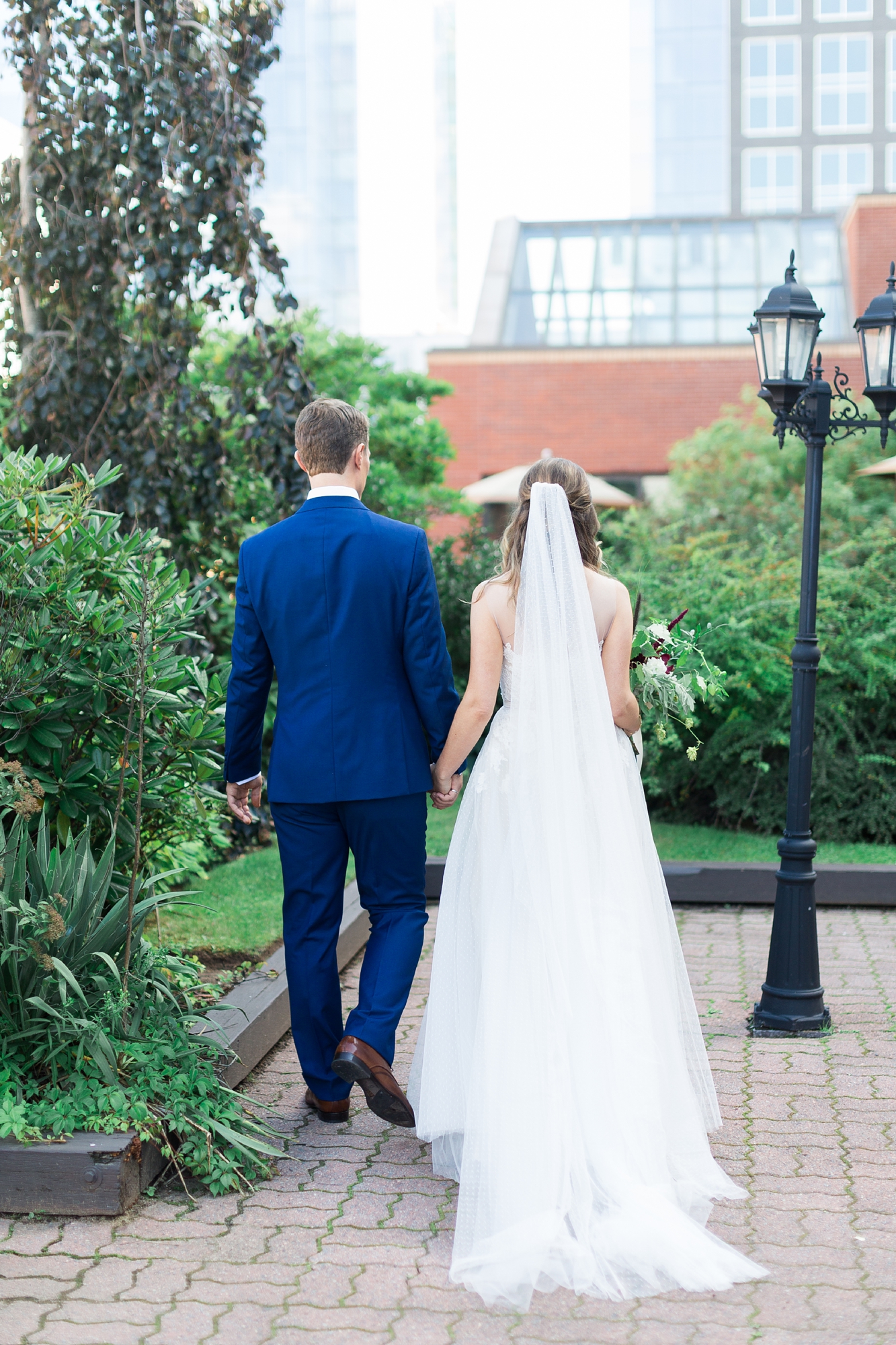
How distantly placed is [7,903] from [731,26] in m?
90.3

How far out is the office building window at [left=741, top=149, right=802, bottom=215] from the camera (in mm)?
80625

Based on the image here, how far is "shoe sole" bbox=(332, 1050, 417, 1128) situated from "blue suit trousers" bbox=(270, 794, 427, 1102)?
0.16m

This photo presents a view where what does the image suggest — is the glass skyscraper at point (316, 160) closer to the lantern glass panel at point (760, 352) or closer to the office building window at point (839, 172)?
the office building window at point (839, 172)

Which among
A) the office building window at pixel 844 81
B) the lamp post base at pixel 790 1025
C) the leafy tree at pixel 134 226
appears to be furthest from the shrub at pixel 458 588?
the office building window at pixel 844 81

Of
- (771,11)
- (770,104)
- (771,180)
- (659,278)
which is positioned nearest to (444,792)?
(659,278)

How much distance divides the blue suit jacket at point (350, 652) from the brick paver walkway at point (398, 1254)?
3.07 feet

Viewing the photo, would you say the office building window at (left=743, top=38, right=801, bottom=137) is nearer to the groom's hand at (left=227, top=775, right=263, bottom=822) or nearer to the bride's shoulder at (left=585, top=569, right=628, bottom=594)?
the bride's shoulder at (left=585, top=569, right=628, bottom=594)

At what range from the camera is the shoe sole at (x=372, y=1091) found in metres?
3.57

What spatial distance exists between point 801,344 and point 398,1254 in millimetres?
3539

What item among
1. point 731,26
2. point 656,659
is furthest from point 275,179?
point 656,659

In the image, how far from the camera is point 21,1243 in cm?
310

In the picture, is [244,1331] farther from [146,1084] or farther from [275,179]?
[275,179]

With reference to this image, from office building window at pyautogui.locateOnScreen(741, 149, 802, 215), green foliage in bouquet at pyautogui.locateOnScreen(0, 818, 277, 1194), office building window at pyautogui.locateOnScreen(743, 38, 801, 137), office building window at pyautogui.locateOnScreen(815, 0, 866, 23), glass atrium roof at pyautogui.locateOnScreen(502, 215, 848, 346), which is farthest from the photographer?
office building window at pyautogui.locateOnScreen(741, 149, 802, 215)

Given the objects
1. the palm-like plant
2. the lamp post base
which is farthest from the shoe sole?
the lamp post base
